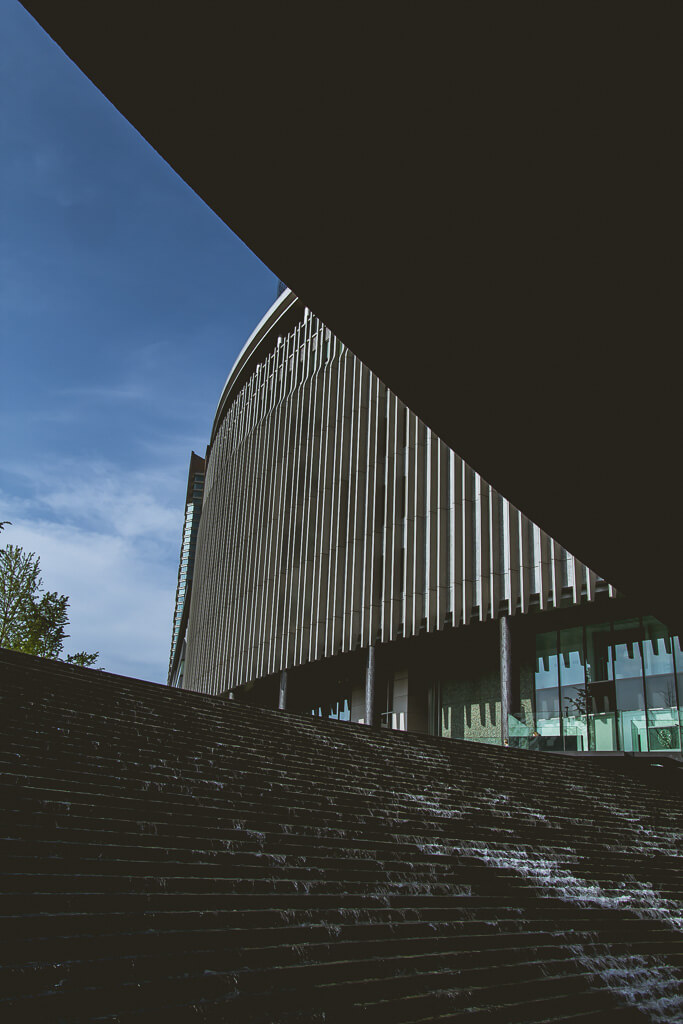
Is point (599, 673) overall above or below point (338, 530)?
below

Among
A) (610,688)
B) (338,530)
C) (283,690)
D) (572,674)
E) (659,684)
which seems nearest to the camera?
(659,684)

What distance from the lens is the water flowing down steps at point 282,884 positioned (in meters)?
4.20

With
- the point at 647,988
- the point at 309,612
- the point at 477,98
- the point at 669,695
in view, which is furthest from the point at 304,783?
the point at 309,612

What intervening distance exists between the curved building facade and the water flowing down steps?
1033 centimetres

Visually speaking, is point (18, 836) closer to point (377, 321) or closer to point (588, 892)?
point (377, 321)

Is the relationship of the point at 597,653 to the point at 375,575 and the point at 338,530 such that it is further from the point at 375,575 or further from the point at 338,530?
the point at 338,530

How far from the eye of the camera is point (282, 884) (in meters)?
5.71

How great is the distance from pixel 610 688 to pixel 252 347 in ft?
80.6

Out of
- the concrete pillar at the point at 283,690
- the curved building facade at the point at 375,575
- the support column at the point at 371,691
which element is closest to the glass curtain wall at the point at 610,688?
the curved building facade at the point at 375,575

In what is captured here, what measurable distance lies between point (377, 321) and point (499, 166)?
3.58 feet

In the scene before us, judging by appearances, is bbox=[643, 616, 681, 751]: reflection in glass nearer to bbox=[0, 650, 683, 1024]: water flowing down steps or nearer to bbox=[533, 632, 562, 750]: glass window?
bbox=[533, 632, 562, 750]: glass window

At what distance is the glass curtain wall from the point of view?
60.1ft

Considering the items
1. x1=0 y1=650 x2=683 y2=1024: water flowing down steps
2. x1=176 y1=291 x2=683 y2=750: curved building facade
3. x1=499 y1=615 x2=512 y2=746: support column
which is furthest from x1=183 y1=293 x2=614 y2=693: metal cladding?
x1=0 y1=650 x2=683 y2=1024: water flowing down steps

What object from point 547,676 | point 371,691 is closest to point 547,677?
point 547,676
